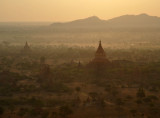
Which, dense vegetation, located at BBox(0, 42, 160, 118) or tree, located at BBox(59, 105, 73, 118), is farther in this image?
dense vegetation, located at BBox(0, 42, 160, 118)

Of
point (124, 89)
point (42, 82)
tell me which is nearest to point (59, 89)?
point (42, 82)

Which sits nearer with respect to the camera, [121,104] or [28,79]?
[121,104]

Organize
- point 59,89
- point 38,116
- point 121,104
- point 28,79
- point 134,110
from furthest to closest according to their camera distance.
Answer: point 28,79 < point 59,89 < point 121,104 < point 134,110 < point 38,116

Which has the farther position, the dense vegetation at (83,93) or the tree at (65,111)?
the dense vegetation at (83,93)

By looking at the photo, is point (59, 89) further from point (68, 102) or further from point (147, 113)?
point (147, 113)

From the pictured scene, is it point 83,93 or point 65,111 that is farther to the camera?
point 83,93

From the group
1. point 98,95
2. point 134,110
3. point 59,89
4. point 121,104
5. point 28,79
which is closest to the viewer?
point 134,110

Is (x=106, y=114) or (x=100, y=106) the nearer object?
(x=106, y=114)

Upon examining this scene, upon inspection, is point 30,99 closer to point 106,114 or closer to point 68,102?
point 68,102

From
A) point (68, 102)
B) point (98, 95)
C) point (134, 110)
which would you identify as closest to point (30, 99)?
Result: point (68, 102)
